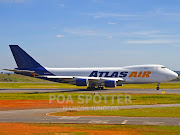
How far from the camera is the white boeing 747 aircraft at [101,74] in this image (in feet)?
196

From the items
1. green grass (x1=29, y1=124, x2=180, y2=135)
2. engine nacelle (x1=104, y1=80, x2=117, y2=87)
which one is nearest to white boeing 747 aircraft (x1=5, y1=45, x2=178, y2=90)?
engine nacelle (x1=104, y1=80, x2=117, y2=87)

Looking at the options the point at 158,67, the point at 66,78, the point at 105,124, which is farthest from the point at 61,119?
the point at 158,67

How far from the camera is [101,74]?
63375 millimetres

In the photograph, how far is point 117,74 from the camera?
204ft

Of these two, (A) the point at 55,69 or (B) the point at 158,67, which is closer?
(B) the point at 158,67

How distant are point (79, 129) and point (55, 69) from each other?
4919 centimetres

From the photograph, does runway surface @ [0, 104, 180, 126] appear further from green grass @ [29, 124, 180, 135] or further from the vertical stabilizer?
the vertical stabilizer

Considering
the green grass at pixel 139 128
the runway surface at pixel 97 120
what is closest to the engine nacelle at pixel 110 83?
the runway surface at pixel 97 120

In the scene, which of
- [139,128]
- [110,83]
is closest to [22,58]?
[110,83]

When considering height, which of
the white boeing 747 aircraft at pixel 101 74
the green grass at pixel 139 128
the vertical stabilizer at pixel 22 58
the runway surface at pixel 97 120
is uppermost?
the vertical stabilizer at pixel 22 58

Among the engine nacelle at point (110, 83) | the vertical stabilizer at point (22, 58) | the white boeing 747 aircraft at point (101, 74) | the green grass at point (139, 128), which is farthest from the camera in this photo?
the vertical stabilizer at point (22, 58)

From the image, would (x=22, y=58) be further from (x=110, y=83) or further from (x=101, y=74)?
(x=110, y=83)

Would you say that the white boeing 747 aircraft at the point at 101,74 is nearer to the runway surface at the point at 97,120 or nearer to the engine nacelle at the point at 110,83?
the engine nacelle at the point at 110,83

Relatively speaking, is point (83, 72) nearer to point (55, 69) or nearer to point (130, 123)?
point (55, 69)
